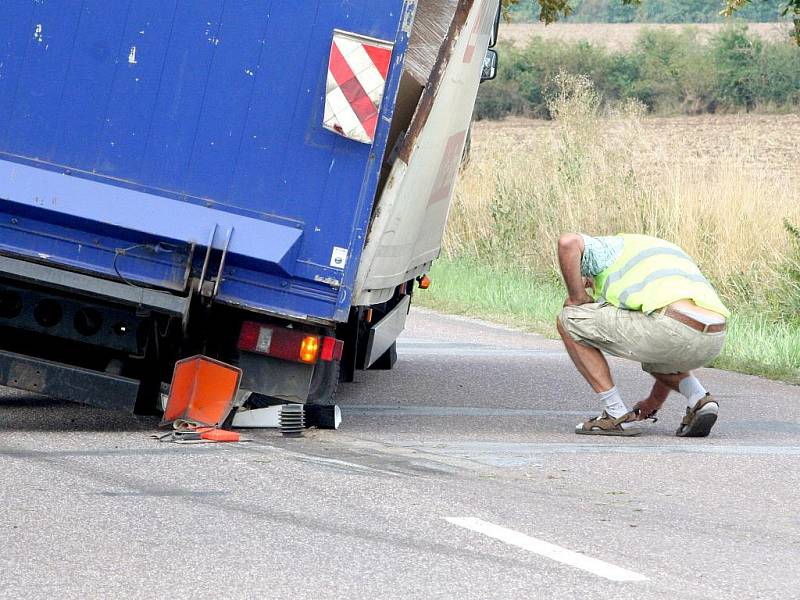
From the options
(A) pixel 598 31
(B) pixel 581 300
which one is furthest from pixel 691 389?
(A) pixel 598 31

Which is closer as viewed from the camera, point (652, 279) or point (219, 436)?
point (219, 436)

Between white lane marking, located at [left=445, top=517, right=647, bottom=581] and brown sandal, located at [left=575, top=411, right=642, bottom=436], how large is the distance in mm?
2719

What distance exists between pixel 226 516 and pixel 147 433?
6.78 feet

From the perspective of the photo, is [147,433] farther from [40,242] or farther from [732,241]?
[732,241]

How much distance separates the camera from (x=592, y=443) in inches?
329

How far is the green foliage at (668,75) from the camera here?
176ft

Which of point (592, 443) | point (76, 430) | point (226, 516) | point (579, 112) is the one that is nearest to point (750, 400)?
point (592, 443)

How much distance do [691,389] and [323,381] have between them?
2239mm

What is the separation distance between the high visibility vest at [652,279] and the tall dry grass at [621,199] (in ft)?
21.8

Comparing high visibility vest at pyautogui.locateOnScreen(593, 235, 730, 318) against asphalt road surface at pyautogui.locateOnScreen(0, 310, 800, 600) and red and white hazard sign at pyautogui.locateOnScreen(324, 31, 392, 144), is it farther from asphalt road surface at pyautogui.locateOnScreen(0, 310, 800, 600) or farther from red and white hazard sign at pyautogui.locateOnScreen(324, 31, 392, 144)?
red and white hazard sign at pyautogui.locateOnScreen(324, 31, 392, 144)

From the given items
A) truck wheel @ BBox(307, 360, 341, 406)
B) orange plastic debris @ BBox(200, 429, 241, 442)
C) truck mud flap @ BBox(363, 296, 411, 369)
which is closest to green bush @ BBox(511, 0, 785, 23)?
truck mud flap @ BBox(363, 296, 411, 369)

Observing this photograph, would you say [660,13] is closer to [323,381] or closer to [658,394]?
[658,394]

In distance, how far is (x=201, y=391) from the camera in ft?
25.6

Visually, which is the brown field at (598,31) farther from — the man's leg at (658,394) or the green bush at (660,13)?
the man's leg at (658,394)
